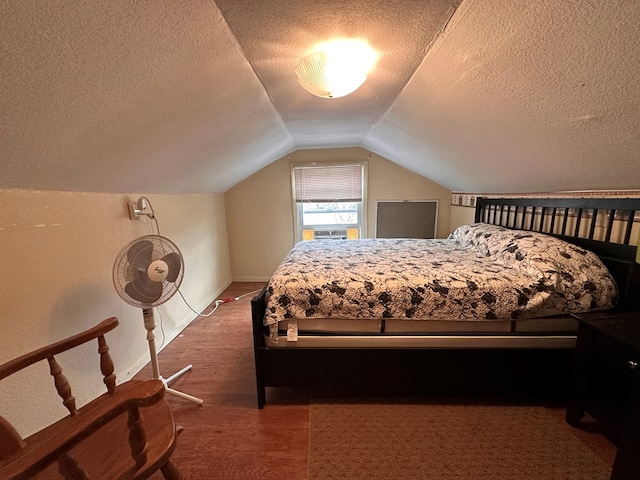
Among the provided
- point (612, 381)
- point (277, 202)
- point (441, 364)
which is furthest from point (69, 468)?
point (277, 202)

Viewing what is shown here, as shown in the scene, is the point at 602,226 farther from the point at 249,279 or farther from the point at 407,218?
the point at 249,279

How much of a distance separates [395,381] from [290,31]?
195 centimetres

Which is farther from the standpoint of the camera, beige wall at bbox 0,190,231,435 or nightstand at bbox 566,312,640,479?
beige wall at bbox 0,190,231,435

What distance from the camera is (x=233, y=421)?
1576mm

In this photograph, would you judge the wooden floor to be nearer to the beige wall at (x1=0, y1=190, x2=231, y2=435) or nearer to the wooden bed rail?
the beige wall at (x1=0, y1=190, x2=231, y2=435)

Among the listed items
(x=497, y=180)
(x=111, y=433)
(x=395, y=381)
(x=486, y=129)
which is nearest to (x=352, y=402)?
(x=395, y=381)

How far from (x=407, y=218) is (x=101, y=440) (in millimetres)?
3677

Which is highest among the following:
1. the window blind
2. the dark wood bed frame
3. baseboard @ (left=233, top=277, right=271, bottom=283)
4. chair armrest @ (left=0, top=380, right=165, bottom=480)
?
the window blind

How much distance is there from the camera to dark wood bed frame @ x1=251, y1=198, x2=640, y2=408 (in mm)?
1568

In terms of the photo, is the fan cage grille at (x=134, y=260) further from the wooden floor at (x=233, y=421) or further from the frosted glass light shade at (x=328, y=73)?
the frosted glass light shade at (x=328, y=73)

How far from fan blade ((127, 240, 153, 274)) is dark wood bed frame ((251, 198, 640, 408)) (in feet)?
2.06

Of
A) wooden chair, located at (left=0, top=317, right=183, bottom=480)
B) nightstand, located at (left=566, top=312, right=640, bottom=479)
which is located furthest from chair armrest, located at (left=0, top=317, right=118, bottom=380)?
nightstand, located at (left=566, top=312, right=640, bottom=479)

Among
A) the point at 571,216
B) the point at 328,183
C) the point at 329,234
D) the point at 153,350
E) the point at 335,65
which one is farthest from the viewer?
the point at 329,234

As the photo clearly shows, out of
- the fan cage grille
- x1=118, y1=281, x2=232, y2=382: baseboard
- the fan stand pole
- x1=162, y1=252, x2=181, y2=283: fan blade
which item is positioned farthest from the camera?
x1=118, y1=281, x2=232, y2=382: baseboard
